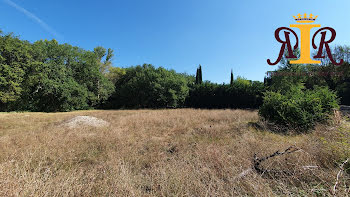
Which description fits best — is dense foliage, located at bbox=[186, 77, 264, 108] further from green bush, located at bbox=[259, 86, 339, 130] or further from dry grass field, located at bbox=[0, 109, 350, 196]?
dry grass field, located at bbox=[0, 109, 350, 196]

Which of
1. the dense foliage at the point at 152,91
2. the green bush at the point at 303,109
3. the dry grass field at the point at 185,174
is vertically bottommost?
the dry grass field at the point at 185,174

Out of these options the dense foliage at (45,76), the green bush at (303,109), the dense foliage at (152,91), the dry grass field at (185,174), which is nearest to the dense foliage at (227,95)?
the dense foliage at (152,91)

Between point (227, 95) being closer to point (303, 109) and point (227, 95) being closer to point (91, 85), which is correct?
point (303, 109)

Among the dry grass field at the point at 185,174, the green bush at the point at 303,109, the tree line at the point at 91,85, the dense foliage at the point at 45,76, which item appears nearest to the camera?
the dry grass field at the point at 185,174

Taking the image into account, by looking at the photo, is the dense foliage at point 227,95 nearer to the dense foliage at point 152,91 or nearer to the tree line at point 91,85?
the tree line at point 91,85

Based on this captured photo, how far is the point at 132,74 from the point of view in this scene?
2888 cm

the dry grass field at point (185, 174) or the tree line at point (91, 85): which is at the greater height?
the tree line at point (91, 85)

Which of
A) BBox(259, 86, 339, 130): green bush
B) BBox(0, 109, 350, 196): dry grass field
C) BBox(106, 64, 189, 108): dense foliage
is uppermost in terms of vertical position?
BBox(106, 64, 189, 108): dense foliage

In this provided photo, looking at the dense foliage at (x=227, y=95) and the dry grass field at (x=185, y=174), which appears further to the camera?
the dense foliage at (x=227, y=95)

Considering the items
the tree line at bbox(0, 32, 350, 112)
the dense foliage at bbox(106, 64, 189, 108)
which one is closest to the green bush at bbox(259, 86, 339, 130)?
the tree line at bbox(0, 32, 350, 112)

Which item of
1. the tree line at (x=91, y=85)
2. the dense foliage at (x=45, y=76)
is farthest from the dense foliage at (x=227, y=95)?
the dense foliage at (x=45, y=76)

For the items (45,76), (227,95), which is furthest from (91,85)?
(227,95)

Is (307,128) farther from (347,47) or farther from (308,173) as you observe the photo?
(347,47)

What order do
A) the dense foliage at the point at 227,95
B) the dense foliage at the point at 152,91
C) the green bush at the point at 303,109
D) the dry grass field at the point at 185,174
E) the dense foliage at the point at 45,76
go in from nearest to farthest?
the dry grass field at the point at 185,174, the green bush at the point at 303,109, the dense foliage at the point at 45,76, the dense foliage at the point at 227,95, the dense foliage at the point at 152,91
